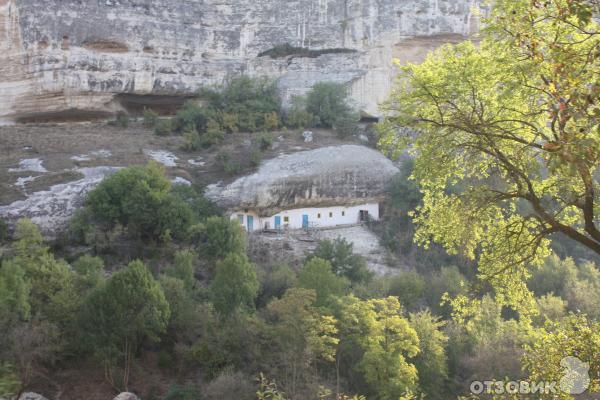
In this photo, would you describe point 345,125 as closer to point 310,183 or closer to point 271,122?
point 271,122

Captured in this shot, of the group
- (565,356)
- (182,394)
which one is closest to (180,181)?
(182,394)

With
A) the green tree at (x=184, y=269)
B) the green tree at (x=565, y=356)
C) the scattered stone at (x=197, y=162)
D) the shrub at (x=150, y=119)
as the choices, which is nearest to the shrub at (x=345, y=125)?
the scattered stone at (x=197, y=162)

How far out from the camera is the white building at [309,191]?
1097 inches

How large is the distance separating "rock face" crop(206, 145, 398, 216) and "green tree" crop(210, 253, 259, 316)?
7.44 meters

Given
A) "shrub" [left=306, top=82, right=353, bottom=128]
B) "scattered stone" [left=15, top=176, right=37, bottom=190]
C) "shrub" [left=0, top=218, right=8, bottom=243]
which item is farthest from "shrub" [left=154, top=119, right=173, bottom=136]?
"shrub" [left=0, top=218, right=8, bottom=243]

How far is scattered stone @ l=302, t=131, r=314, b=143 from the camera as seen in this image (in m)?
31.8

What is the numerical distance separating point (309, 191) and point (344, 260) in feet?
17.1

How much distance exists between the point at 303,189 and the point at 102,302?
12.5m

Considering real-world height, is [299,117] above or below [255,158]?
above

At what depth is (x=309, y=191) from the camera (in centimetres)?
2838

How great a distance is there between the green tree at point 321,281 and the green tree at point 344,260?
2488 millimetres

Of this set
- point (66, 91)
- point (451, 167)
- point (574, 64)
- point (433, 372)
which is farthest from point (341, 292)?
point (66, 91)

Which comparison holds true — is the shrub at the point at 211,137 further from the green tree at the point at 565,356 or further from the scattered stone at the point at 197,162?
the green tree at the point at 565,356

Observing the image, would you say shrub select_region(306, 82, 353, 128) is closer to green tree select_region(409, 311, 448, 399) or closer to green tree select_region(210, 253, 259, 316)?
green tree select_region(210, 253, 259, 316)
